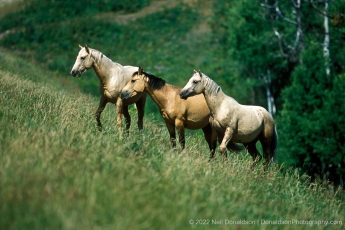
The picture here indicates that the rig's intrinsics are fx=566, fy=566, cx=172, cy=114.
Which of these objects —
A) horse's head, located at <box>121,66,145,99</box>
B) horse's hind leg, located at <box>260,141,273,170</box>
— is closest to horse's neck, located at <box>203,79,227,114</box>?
horse's head, located at <box>121,66,145,99</box>

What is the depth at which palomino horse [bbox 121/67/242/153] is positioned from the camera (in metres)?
12.1

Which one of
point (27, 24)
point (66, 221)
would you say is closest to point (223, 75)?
point (27, 24)

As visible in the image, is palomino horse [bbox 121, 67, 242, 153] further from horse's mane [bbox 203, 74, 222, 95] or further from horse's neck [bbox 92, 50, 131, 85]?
horse's neck [bbox 92, 50, 131, 85]

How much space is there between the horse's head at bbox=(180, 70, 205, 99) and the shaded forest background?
1966cm

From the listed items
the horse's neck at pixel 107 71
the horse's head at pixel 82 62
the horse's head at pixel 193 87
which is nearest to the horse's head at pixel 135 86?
the horse's neck at pixel 107 71

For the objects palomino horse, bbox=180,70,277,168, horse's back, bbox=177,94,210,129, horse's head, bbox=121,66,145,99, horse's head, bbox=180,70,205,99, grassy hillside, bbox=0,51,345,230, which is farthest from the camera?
horse's back, bbox=177,94,210,129

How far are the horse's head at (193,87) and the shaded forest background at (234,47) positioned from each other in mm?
19659

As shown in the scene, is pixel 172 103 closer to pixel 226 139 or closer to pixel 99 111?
pixel 226 139

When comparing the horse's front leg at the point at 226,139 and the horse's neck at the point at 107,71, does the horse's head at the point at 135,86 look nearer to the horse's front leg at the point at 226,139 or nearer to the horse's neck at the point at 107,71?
the horse's neck at the point at 107,71

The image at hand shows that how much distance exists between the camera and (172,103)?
12133 mm

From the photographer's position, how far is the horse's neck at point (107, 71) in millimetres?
12883

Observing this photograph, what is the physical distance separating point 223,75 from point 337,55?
19370 mm

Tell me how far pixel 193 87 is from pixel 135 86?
52.7 inches

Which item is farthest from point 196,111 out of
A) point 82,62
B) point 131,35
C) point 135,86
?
point 131,35
